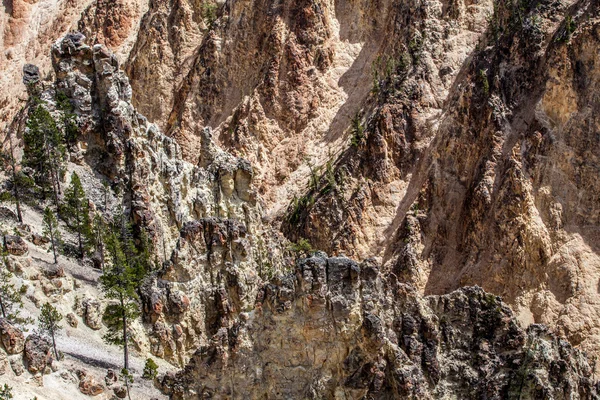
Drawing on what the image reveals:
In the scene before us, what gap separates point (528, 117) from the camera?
84.4 meters

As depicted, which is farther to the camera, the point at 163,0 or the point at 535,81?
the point at 163,0

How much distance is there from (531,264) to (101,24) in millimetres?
69705

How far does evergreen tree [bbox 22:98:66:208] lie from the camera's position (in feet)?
244

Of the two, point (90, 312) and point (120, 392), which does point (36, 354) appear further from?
point (90, 312)

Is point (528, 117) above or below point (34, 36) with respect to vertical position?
above

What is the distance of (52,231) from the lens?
70625mm

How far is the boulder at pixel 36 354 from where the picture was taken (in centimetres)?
5475

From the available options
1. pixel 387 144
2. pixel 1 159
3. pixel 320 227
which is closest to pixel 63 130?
pixel 1 159

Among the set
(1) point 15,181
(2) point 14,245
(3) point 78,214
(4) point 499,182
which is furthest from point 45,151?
(4) point 499,182

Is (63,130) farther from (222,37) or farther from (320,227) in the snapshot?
(222,37)

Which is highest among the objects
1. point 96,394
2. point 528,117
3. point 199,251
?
point 528,117

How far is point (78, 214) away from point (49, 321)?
53.0 feet

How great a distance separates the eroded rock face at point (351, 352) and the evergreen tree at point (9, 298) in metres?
11.8

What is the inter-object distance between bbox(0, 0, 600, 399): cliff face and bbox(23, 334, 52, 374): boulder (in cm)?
777
